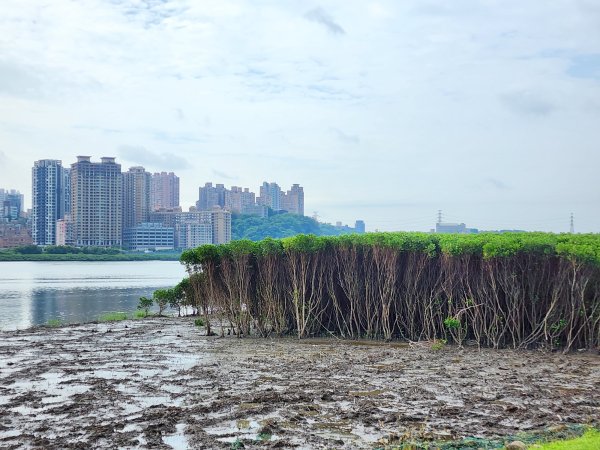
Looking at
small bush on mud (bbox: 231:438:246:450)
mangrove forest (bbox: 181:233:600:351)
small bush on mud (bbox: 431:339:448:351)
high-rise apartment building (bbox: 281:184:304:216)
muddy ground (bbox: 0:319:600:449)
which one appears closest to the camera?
small bush on mud (bbox: 231:438:246:450)

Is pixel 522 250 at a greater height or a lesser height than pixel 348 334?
greater

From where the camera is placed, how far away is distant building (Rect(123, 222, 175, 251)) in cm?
15250

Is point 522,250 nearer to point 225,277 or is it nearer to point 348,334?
point 348,334

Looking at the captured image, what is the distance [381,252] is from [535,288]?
4821 millimetres

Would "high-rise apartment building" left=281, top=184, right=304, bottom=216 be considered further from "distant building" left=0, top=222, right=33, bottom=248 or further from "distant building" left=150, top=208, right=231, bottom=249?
"distant building" left=0, top=222, right=33, bottom=248

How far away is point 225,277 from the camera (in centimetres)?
2227

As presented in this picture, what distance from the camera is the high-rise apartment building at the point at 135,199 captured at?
159200 mm

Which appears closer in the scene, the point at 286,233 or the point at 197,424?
the point at 197,424

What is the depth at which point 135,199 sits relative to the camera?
16412 cm

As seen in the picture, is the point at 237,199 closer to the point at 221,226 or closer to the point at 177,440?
the point at 221,226

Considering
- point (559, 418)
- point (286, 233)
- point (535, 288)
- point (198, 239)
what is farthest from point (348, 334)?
point (198, 239)

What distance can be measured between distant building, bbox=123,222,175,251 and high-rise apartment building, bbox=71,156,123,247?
5088 mm

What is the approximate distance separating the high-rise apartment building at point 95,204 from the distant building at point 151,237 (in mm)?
5088

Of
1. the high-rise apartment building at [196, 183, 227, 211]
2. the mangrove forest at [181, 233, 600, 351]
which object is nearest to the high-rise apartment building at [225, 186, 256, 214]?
the high-rise apartment building at [196, 183, 227, 211]
